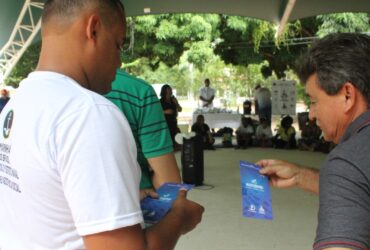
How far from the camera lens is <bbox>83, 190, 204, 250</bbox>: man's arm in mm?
962

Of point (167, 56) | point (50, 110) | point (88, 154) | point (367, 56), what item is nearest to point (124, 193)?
point (88, 154)

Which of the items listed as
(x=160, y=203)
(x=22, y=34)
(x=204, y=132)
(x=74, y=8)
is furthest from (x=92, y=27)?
(x=22, y=34)

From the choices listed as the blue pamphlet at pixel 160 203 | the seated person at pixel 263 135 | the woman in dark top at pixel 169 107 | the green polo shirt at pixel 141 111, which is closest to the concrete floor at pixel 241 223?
the woman in dark top at pixel 169 107

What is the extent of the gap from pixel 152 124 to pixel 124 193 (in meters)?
0.82

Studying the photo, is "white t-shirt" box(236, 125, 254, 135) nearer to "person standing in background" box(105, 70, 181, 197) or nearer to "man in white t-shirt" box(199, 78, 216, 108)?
"man in white t-shirt" box(199, 78, 216, 108)

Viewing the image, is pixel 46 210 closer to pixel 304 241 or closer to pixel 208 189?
pixel 304 241

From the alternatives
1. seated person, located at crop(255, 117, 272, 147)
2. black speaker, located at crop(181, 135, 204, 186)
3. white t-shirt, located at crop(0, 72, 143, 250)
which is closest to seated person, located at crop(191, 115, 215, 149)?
seated person, located at crop(255, 117, 272, 147)

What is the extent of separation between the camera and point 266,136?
11891 millimetres

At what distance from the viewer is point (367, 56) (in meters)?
1.20

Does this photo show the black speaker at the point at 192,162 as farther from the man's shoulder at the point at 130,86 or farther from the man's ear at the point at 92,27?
the man's ear at the point at 92,27

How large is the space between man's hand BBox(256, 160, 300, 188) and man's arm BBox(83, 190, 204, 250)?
0.48 metres

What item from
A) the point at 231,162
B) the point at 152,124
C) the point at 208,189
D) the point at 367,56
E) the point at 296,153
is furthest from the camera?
the point at 296,153

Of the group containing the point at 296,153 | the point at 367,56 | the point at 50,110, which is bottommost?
the point at 296,153

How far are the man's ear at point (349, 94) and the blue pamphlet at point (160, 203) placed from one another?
0.50m
